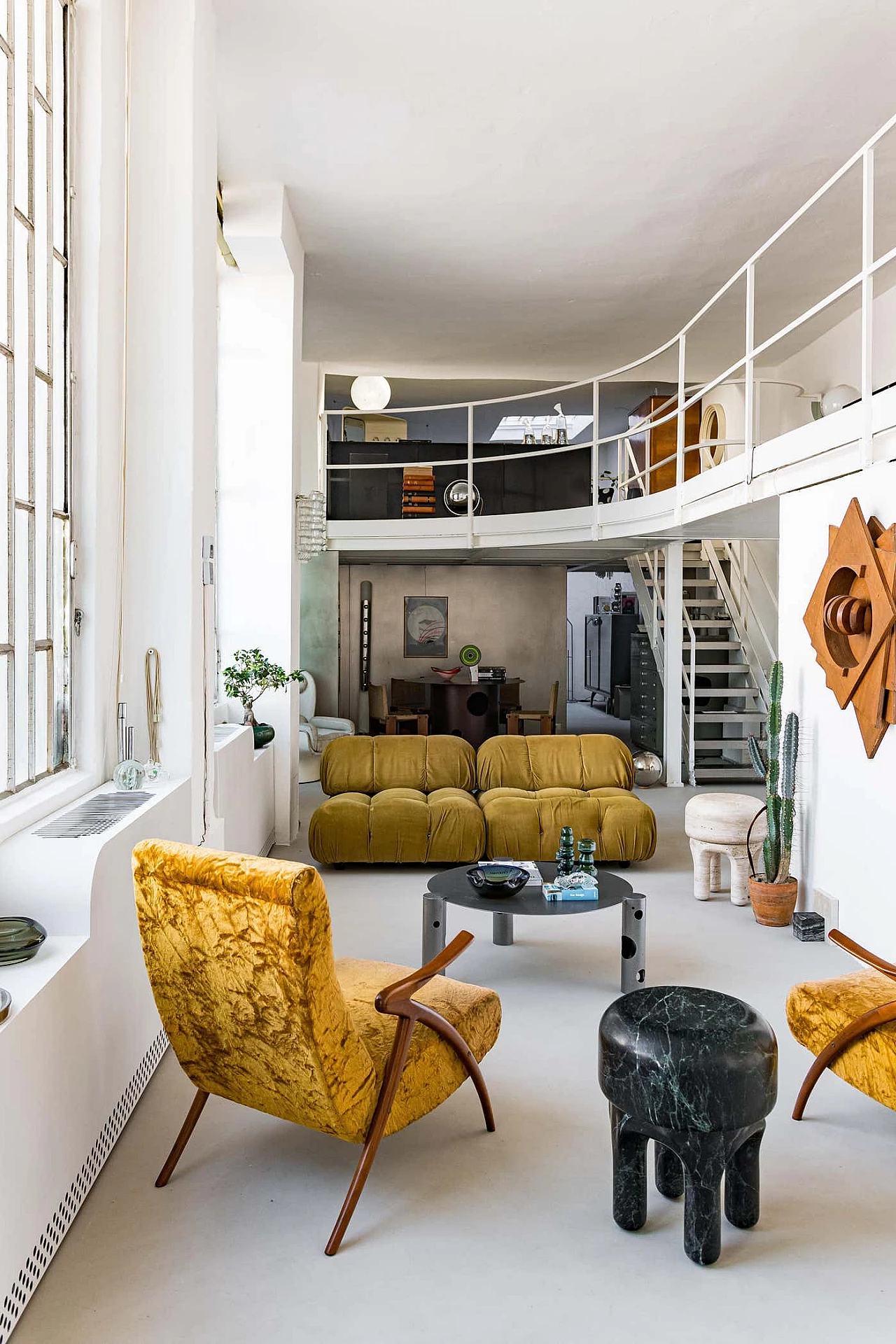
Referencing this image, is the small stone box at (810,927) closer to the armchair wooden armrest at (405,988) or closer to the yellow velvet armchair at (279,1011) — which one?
the yellow velvet armchair at (279,1011)

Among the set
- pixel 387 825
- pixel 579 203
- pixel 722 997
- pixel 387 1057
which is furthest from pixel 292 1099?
pixel 579 203

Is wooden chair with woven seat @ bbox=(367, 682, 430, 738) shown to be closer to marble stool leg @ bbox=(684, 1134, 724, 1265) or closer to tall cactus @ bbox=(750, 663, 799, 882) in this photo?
tall cactus @ bbox=(750, 663, 799, 882)

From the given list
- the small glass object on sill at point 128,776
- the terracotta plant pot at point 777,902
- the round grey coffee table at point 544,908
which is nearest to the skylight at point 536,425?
the terracotta plant pot at point 777,902

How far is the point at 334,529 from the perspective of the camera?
9.45m

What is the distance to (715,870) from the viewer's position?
213 inches

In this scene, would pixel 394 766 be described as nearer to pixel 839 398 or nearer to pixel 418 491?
pixel 839 398

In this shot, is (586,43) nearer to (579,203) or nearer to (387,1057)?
(579,203)

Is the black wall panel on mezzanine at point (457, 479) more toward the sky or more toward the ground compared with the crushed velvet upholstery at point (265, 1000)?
more toward the sky

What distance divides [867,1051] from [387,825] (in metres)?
3.44

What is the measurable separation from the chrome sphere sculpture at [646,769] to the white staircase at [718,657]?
39 cm

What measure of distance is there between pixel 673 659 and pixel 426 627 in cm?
390

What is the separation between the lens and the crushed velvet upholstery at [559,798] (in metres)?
5.71

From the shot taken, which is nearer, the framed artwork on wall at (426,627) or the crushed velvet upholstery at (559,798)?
the crushed velvet upholstery at (559,798)

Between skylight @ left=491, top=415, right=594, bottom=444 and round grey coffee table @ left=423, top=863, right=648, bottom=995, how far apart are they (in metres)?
9.47
